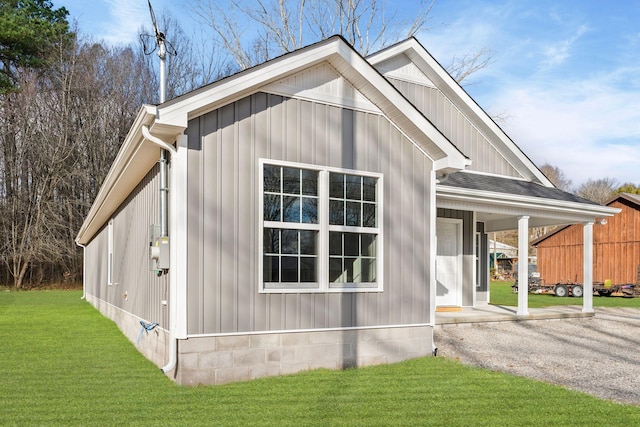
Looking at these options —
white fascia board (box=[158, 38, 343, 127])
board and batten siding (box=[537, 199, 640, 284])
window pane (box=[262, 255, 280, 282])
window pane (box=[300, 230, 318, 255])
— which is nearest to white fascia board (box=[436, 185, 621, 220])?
window pane (box=[300, 230, 318, 255])

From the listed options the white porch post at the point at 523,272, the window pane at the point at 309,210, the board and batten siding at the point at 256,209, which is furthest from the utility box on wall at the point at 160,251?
the white porch post at the point at 523,272

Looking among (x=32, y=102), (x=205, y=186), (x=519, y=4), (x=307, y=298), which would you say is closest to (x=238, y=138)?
(x=205, y=186)

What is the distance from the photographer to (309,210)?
21.8ft

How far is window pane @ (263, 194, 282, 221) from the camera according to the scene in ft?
20.9

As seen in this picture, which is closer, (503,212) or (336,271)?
(336,271)

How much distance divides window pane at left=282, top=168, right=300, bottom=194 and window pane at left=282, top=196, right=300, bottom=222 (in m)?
0.09

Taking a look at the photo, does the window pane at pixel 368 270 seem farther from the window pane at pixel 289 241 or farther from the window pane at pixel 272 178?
the window pane at pixel 272 178

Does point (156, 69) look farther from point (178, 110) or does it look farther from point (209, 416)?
point (209, 416)

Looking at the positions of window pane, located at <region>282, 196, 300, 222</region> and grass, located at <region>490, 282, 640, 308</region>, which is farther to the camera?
grass, located at <region>490, 282, 640, 308</region>

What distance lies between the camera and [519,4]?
45.2 feet

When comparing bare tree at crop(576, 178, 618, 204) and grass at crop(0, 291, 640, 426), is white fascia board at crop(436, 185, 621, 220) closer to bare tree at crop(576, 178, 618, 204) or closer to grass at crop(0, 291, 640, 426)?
grass at crop(0, 291, 640, 426)

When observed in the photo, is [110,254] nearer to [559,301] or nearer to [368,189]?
[368,189]

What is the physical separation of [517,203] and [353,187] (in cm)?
503

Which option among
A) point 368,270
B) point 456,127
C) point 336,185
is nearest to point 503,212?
point 456,127
